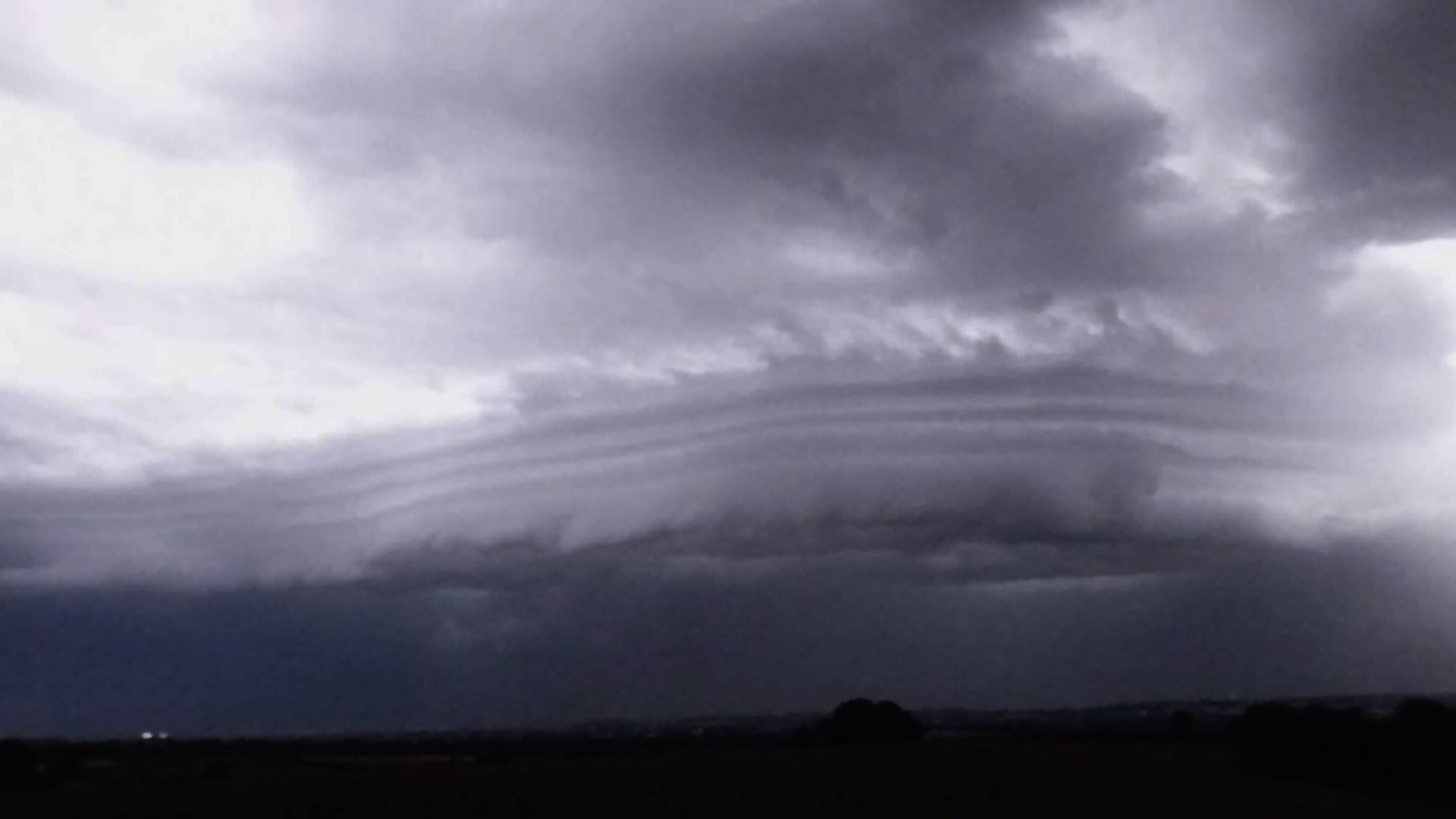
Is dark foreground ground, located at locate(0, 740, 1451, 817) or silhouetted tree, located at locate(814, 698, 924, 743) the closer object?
dark foreground ground, located at locate(0, 740, 1451, 817)

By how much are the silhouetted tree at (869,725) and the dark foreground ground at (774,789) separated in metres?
9.29

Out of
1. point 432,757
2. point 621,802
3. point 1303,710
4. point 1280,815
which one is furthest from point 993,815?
point 432,757

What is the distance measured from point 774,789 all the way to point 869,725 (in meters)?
46.4

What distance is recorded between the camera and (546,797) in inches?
3410

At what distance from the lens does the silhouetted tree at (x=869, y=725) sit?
130m

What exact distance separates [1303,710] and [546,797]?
52.8m

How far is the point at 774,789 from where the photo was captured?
87.4 meters

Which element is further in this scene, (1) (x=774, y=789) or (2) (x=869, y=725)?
(2) (x=869, y=725)

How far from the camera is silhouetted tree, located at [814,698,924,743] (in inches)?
5138

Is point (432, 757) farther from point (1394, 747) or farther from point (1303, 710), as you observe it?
point (1394, 747)

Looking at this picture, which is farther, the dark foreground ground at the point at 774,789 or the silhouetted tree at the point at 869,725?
the silhouetted tree at the point at 869,725

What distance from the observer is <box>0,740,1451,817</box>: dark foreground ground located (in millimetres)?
78188

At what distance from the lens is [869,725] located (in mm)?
132625

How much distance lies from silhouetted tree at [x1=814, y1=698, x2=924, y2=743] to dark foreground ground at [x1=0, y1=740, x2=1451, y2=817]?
9.29 meters
